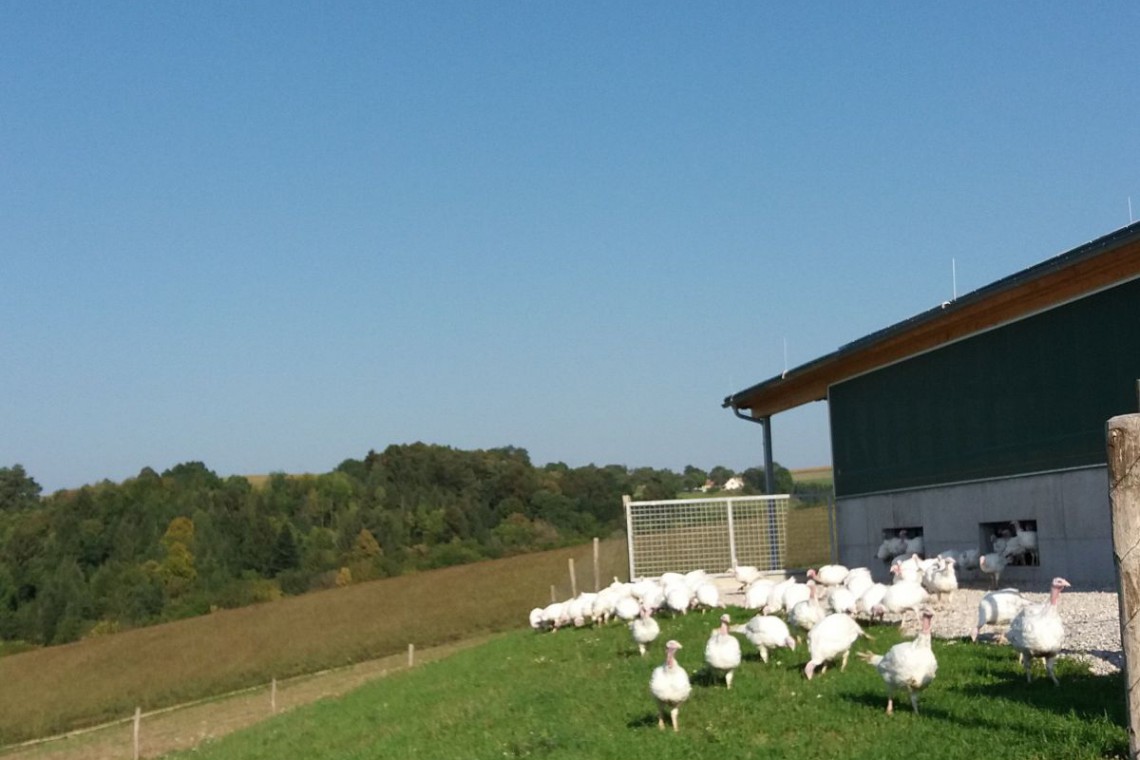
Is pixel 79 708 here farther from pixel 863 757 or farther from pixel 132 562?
pixel 132 562

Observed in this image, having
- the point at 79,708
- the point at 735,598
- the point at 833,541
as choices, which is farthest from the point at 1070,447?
the point at 79,708

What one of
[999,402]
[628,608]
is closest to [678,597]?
[628,608]

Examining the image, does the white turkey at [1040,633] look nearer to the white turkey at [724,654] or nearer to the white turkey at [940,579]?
the white turkey at [724,654]

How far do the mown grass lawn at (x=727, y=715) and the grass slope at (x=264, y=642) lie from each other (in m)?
15.7

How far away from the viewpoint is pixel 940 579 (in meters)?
17.5

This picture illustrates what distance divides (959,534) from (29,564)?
71995 mm

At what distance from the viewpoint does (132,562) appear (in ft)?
269

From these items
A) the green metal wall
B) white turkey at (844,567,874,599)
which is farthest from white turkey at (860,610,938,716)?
the green metal wall

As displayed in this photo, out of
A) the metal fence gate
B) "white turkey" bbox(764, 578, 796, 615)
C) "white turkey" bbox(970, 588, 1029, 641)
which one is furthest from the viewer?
the metal fence gate

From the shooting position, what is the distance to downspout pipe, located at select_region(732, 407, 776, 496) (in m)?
32.8

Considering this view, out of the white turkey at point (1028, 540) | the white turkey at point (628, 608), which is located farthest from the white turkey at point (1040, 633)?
the white turkey at point (628, 608)

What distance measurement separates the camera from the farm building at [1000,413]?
18.6 metres

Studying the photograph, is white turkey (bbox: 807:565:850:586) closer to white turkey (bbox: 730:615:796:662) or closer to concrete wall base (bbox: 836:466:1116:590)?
concrete wall base (bbox: 836:466:1116:590)

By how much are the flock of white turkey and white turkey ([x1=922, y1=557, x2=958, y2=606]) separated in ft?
0.05
